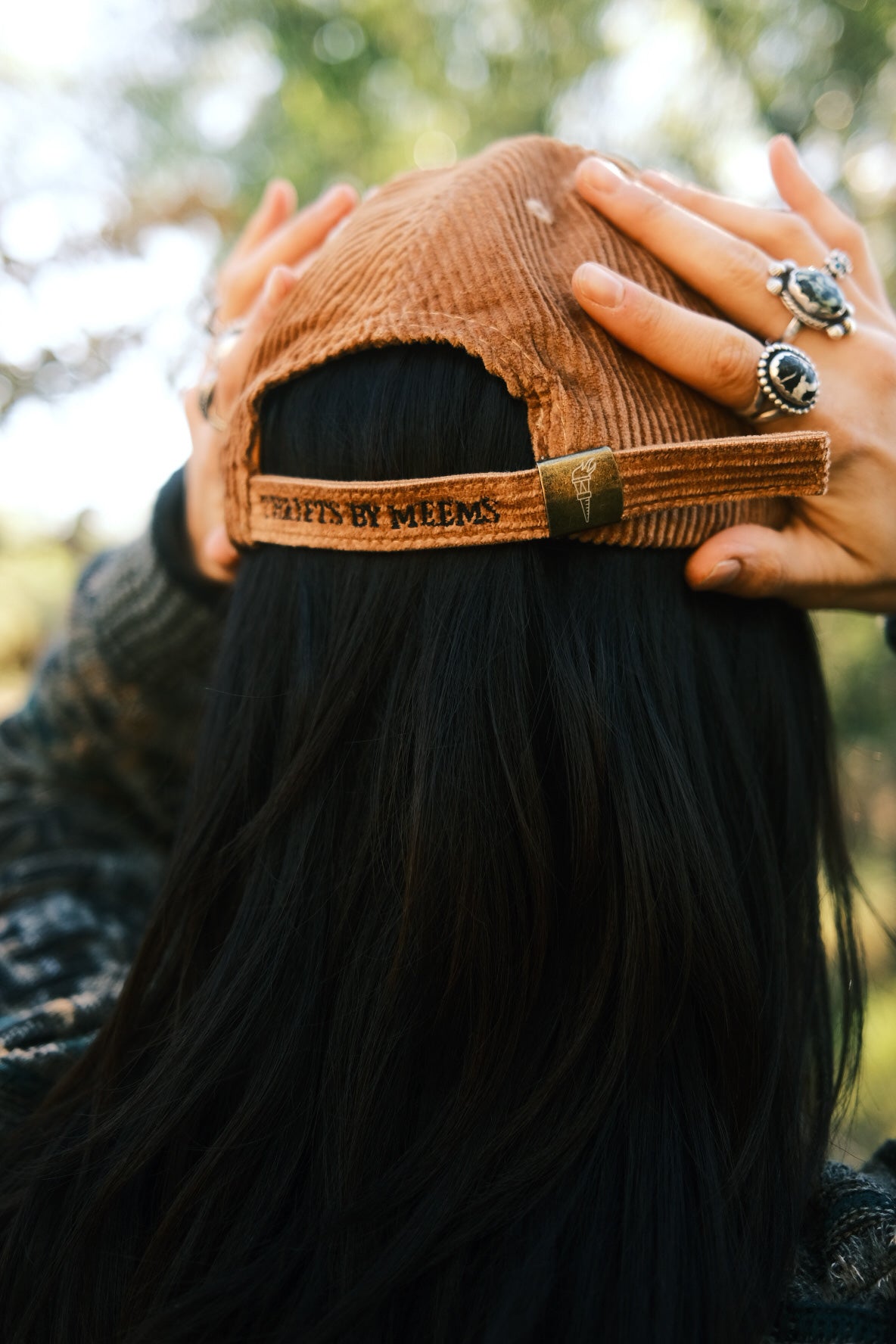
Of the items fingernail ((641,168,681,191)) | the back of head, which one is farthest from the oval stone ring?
the back of head

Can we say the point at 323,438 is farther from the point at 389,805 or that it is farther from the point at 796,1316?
the point at 796,1316

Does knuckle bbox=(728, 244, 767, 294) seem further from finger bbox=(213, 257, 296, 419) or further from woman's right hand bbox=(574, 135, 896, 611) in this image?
finger bbox=(213, 257, 296, 419)

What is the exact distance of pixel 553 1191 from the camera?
2.48ft

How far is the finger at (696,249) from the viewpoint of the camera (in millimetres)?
896

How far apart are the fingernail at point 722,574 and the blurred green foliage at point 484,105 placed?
1.46m

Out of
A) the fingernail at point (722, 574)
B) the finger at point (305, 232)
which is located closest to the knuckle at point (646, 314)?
the fingernail at point (722, 574)

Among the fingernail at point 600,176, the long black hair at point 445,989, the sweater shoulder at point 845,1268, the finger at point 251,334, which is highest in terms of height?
the fingernail at point 600,176

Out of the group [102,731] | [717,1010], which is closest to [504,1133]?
[717,1010]

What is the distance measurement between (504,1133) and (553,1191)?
0.06 metres

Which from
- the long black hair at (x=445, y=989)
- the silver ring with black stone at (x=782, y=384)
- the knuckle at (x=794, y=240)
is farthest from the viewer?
the knuckle at (x=794, y=240)

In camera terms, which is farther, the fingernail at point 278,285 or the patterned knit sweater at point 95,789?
the patterned knit sweater at point 95,789

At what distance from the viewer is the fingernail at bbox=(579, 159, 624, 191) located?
909mm

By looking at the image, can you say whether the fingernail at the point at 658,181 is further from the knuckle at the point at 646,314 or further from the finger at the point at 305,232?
the finger at the point at 305,232

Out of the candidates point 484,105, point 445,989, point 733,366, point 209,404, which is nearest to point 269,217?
point 209,404
